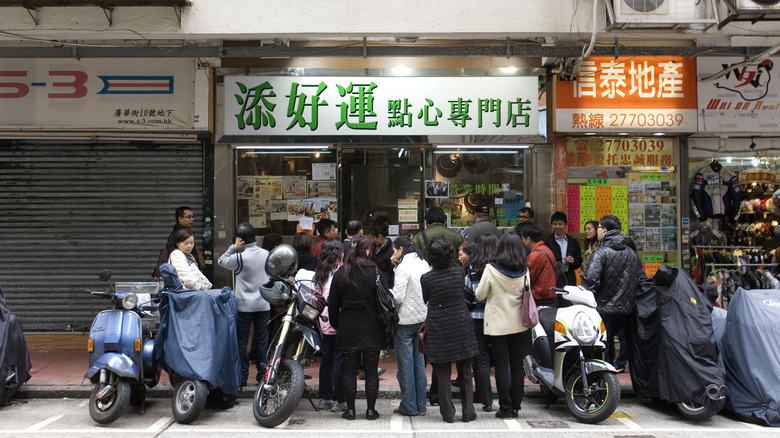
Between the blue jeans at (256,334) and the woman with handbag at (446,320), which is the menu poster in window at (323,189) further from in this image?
the woman with handbag at (446,320)

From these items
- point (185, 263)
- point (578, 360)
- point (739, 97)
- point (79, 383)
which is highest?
point (739, 97)

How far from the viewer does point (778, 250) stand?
1023 centimetres

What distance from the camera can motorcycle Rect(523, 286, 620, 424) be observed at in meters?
6.79

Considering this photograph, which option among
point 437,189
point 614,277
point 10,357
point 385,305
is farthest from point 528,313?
point 10,357

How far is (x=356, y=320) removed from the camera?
275 inches

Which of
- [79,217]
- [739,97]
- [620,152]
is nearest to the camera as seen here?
[739,97]

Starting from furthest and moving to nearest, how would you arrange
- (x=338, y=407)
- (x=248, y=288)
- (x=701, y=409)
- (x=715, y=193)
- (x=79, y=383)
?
(x=715, y=193)
(x=79, y=383)
(x=248, y=288)
(x=338, y=407)
(x=701, y=409)

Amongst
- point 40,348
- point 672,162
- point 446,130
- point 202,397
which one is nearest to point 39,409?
point 202,397

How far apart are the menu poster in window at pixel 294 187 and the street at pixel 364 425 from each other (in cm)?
406

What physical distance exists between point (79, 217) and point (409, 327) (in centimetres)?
638

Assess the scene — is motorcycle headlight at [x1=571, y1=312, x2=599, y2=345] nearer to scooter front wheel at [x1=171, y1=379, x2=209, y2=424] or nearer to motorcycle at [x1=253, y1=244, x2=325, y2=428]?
motorcycle at [x1=253, y1=244, x2=325, y2=428]

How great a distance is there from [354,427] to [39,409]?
350cm

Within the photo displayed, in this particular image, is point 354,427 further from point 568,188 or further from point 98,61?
point 98,61

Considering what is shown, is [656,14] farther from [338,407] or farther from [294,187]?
[338,407]
